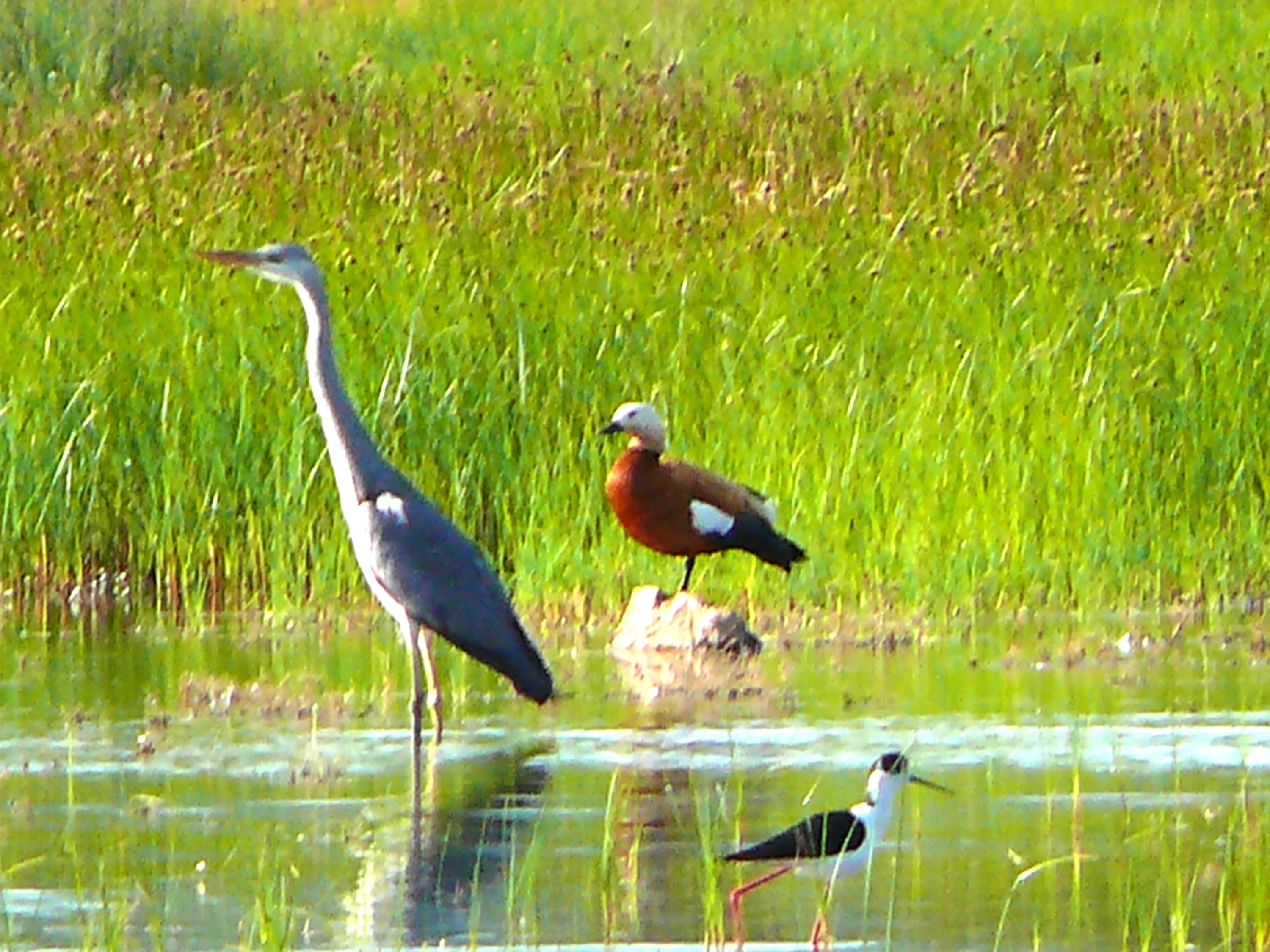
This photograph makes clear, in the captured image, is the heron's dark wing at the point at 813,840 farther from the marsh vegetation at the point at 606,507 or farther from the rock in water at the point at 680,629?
the rock in water at the point at 680,629

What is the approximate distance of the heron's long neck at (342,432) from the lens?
8.12m

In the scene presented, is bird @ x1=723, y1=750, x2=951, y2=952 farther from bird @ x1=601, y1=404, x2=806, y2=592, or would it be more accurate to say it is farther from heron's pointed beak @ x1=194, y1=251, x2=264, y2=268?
bird @ x1=601, y1=404, x2=806, y2=592

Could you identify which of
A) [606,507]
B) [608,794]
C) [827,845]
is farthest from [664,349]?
[827,845]

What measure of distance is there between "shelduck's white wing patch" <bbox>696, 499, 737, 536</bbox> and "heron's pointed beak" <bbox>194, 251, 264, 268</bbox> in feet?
5.89

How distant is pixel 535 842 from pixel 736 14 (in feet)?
68.1

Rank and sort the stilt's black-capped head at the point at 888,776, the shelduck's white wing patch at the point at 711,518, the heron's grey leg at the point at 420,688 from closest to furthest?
1. the stilt's black-capped head at the point at 888,776
2. the heron's grey leg at the point at 420,688
3. the shelduck's white wing patch at the point at 711,518

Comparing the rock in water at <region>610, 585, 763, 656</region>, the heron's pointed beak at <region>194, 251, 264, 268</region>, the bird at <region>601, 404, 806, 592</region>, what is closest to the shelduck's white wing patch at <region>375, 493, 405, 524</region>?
the heron's pointed beak at <region>194, 251, 264, 268</region>

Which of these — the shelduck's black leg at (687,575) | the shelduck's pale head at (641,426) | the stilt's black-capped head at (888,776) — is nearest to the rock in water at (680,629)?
the shelduck's pale head at (641,426)

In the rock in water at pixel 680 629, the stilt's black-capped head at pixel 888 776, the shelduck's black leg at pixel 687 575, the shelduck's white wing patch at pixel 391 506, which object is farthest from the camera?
the shelduck's black leg at pixel 687 575

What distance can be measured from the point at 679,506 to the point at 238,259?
186 cm

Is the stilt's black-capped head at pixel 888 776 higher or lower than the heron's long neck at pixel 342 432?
lower

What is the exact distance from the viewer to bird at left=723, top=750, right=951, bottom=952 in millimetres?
5070

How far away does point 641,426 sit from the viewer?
9.80 metres

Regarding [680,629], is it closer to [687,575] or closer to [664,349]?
[687,575]
